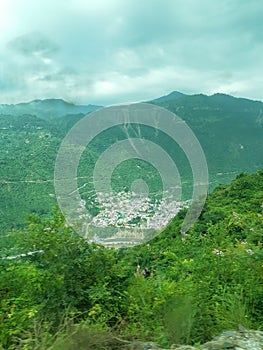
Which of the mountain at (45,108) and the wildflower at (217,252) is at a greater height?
the mountain at (45,108)

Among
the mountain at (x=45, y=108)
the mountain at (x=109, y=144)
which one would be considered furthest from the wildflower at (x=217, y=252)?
the mountain at (x=45, y=108)

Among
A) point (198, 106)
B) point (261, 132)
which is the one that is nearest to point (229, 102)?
point (198, 106)

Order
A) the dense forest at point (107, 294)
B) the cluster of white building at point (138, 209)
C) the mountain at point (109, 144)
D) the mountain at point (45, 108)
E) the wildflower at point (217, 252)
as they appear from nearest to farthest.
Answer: the dense forest at point (107, 294)
the wildflower at point (217, 252)
the cluster of white building at point (138, 209)
the mountain at point (109, 144)
the mountain at point (45, 108)

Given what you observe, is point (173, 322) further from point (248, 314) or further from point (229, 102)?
point (229, 102)

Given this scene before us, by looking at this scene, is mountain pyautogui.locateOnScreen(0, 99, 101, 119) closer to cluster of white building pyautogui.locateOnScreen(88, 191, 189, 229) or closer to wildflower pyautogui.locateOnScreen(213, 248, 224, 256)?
cluster of white building pyautogui.locateOnScreen(88, 191, 189, 229)

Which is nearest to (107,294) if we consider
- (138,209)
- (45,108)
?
(138,209)

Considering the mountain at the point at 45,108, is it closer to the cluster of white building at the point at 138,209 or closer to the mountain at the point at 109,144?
the mountain at the point at 109,144

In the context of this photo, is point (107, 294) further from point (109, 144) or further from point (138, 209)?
point (109, 144)
